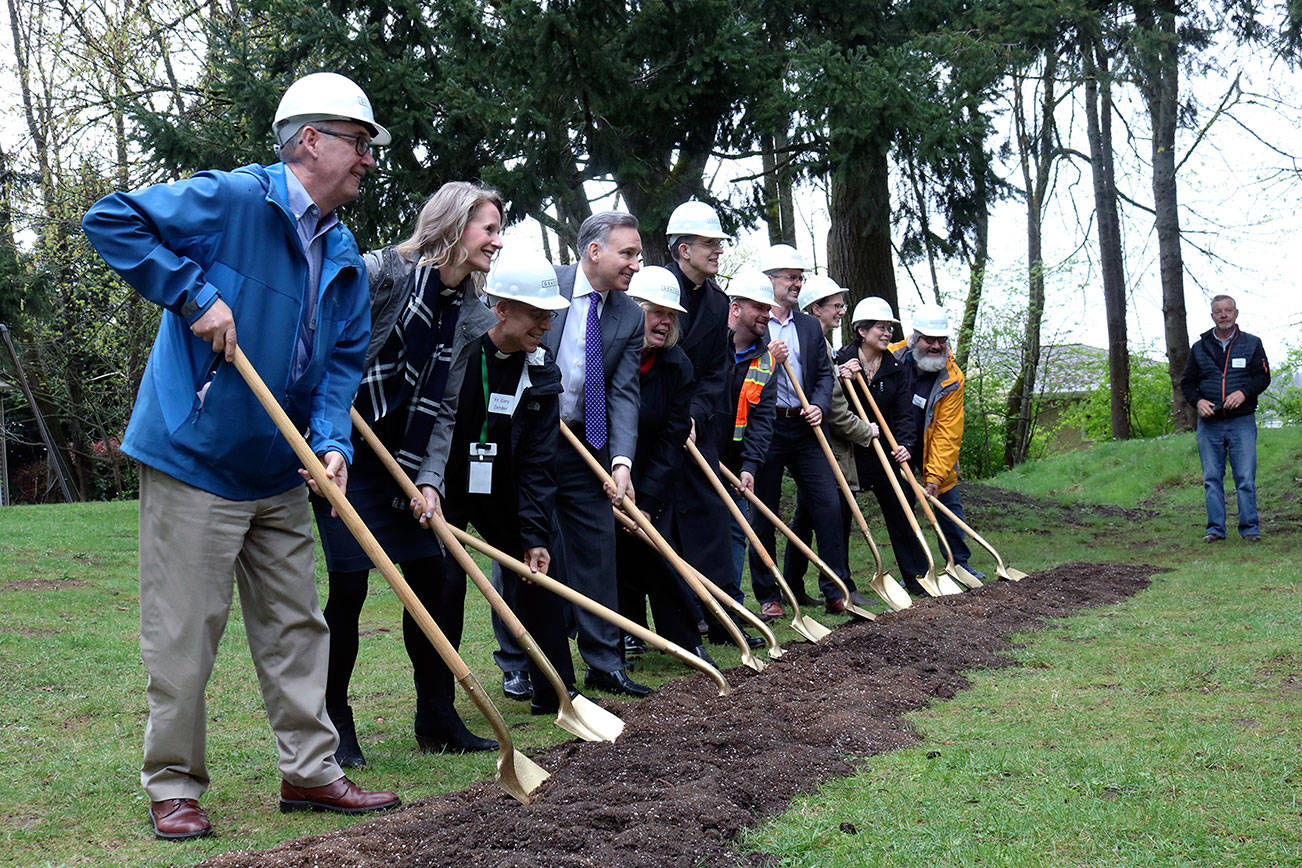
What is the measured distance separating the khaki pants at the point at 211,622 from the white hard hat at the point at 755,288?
13.8 feet

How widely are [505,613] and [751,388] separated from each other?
156 inches

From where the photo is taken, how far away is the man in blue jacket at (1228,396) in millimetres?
11625

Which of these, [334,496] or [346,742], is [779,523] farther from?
[334,496]

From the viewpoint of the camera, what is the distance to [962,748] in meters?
4.30

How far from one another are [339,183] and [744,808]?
7.22 ft

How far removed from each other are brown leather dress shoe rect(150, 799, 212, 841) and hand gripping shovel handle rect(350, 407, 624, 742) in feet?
3.66

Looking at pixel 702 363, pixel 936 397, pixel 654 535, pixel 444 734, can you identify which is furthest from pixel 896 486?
pixel 444 734

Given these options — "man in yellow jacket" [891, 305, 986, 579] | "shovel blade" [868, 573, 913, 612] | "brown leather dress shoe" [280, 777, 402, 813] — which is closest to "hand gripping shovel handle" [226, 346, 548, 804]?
"brown leather dress shoe" [280, 777, 402, 813]

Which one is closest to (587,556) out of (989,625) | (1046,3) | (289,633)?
(289,633)

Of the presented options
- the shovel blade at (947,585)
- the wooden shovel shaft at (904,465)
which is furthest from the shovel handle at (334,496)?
the wooden shovel shaft at (904,465)

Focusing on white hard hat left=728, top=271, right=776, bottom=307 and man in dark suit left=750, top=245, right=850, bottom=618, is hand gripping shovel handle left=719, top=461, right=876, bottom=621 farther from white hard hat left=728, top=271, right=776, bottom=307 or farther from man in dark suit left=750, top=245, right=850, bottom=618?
white hard hat left=728, top=271, right=776, bottom=307

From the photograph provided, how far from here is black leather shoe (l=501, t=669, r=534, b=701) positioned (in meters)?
5.75

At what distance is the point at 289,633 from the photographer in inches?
153

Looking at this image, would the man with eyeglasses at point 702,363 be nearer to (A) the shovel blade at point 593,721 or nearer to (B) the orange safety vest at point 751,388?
(B) the orange safety vest at point 751,388
